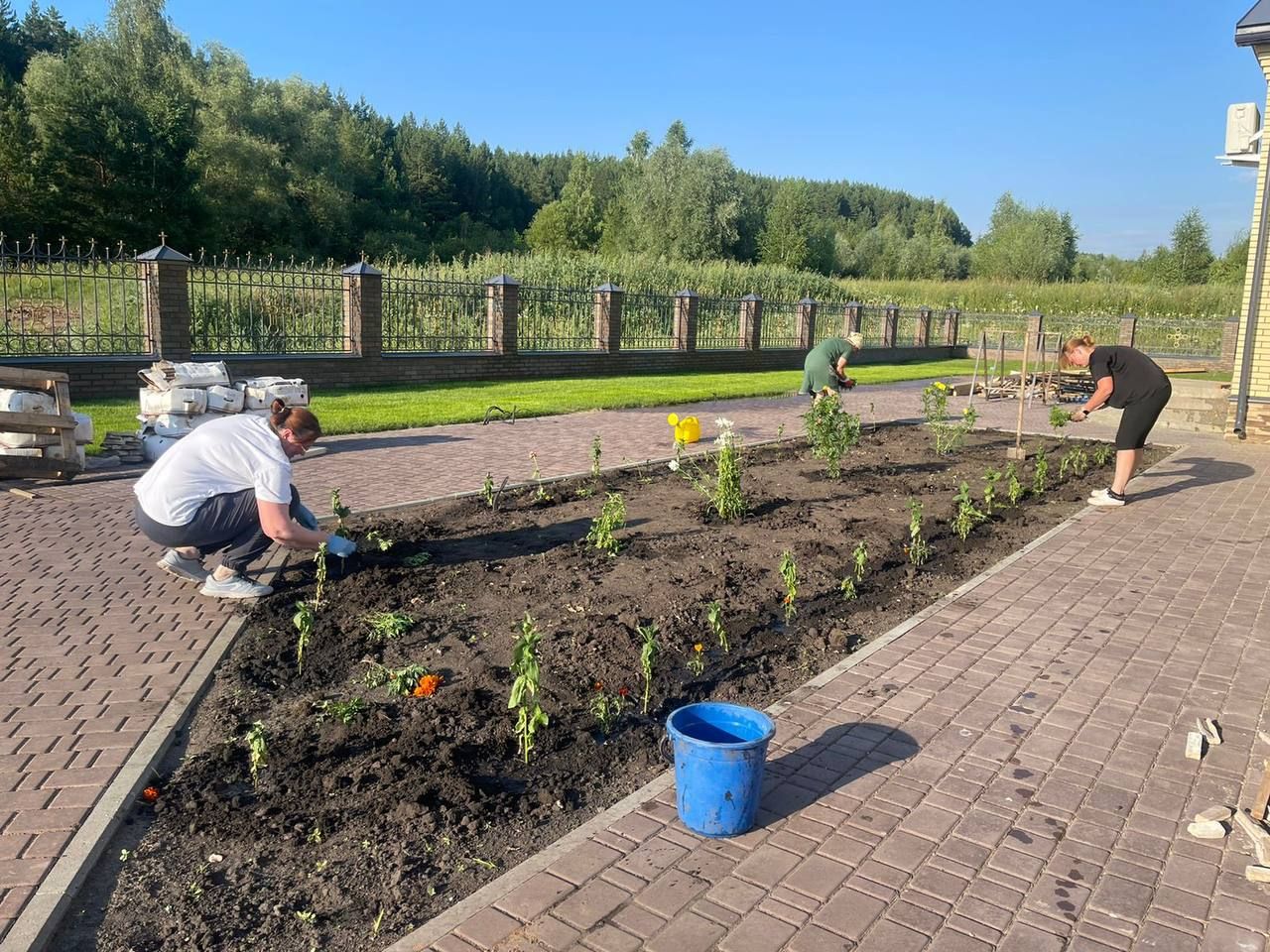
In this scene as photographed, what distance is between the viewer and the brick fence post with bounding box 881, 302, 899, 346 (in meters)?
33.7

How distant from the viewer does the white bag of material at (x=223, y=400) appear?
404 inches

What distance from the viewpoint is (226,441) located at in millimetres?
5512

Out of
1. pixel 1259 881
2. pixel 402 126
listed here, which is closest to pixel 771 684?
pixel 1259 881

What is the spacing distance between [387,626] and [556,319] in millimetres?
17322

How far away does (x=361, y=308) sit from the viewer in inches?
684

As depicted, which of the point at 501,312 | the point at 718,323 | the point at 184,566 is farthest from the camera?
the point at 718,323

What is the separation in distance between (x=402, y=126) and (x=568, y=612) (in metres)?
83.9

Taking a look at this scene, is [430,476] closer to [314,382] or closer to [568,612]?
[568,612]

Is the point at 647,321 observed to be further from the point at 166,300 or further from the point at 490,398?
the point at 166,300

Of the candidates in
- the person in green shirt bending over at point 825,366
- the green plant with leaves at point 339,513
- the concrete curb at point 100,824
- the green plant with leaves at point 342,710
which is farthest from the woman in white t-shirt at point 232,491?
the person in green shirt bending over at point 825,366

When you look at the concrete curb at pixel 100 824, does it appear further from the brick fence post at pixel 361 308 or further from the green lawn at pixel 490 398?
the brick fence post at pixel 361 308

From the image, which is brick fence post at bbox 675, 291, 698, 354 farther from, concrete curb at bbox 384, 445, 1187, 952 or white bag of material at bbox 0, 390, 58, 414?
concrete curb at bbox 384, 445, 1187, 952

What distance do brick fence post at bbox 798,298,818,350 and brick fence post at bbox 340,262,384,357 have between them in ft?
51.8

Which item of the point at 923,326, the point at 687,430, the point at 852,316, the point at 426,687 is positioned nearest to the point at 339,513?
the point at 426,687
